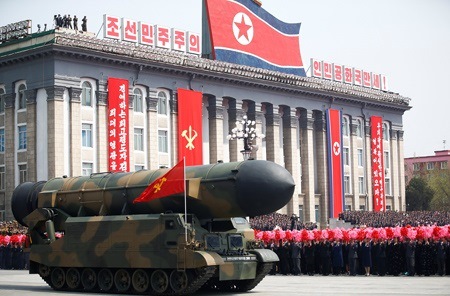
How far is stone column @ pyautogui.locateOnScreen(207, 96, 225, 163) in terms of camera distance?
59.7 metres

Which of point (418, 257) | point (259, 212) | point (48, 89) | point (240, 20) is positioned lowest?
point (418, 257)

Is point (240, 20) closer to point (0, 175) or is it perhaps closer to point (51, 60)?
point (51, 60)

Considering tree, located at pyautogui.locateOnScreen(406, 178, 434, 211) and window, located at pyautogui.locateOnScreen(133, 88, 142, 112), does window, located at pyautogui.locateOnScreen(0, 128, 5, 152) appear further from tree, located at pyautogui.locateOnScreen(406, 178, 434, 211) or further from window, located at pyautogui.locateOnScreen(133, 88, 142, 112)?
tree, located at pyautogui.locateOnScreen(406, 178, 434, 211)

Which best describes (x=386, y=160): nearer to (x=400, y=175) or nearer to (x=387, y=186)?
(x=387, y=186)

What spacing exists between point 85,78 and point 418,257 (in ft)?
92.7

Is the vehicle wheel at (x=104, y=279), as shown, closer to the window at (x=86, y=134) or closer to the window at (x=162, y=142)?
the window at (x=86, y=134)

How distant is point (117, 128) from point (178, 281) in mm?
31476

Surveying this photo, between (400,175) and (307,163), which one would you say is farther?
(400,175)

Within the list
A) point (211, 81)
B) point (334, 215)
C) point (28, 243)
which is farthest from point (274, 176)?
point (334, 215)

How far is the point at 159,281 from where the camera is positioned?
861 inches

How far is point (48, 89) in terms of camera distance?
5016 centimetres

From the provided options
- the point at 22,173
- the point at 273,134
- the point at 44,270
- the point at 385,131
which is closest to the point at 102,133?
the point at 22,173

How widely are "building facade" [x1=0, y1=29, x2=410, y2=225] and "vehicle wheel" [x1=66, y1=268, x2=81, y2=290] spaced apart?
26031 mm

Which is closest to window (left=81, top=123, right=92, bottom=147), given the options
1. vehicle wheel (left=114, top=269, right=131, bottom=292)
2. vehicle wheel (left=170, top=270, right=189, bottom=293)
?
vehicle wheel (left=114, top=269, right=131, bottom=292)
